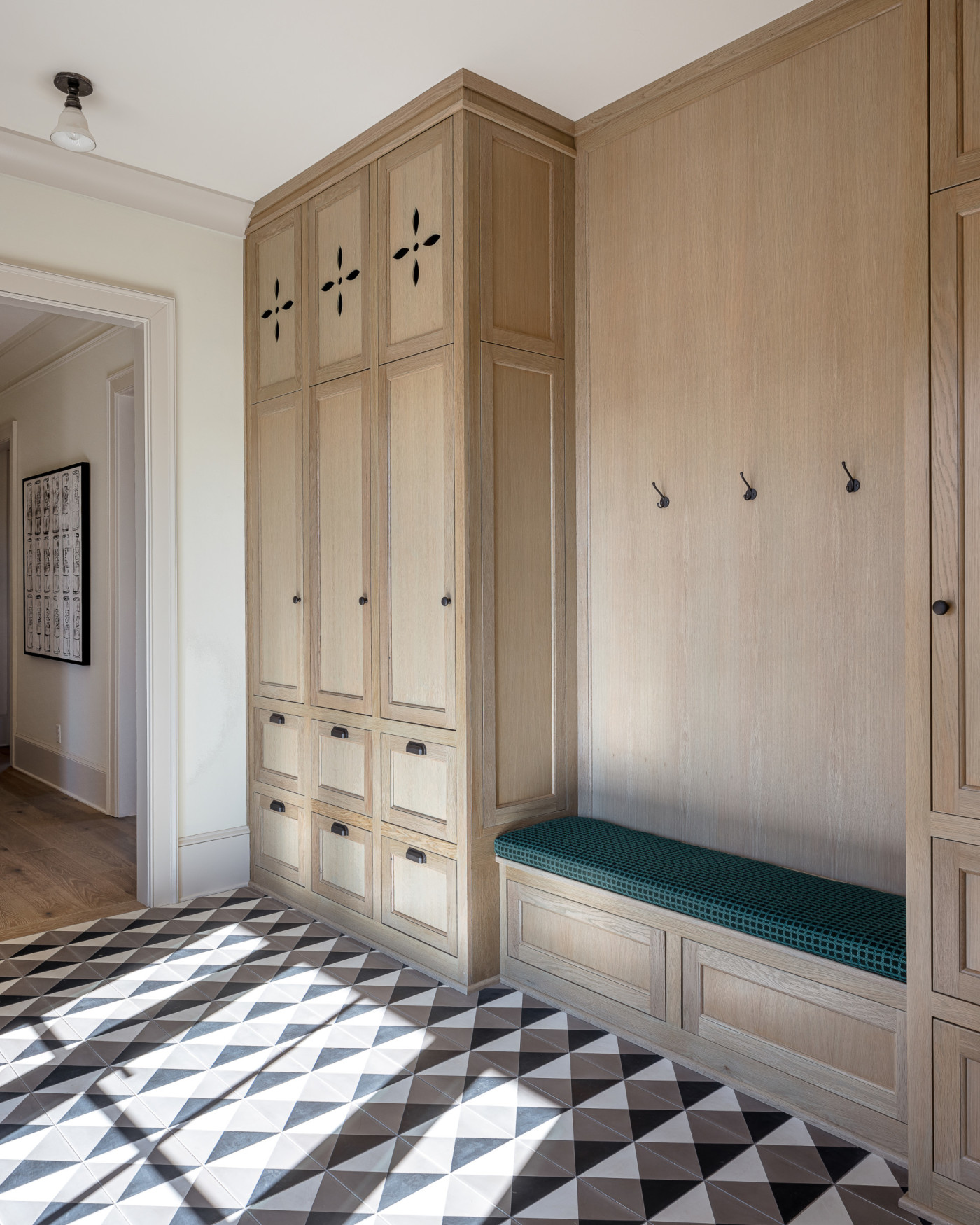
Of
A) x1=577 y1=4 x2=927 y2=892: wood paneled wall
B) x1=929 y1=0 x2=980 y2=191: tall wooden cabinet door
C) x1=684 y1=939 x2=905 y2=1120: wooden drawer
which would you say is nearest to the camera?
x1=929 y1=0 x2=980 y2=191: tall wooden cabinet door

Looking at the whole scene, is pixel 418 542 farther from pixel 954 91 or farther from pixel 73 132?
pixel 954 91

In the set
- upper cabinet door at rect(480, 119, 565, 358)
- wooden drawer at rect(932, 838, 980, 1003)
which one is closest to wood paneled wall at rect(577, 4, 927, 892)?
upper cabinet door at rect(480, 119, 565, 358)

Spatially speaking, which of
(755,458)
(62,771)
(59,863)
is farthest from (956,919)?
(62,771)

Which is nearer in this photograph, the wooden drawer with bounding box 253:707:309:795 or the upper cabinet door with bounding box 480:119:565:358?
the upper cabinet door with bounding box 480:119:565:358

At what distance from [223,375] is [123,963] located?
245 centimetres

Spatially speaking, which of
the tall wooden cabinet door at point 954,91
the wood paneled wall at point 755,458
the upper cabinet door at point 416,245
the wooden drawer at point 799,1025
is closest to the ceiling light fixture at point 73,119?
the upper cabinet door at point 416,245

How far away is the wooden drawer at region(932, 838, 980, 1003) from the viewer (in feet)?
6.05

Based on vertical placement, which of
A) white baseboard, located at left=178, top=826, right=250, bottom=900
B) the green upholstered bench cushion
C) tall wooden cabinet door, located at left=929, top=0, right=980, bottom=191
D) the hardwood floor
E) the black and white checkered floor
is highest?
tall wooden cabinet door, located at left=929, top=0, right=980, bottom=191

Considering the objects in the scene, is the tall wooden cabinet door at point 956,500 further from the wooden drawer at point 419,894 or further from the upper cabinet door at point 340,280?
the upper cabinet door at point 340,280

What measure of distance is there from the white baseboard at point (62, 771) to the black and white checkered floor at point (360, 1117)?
241 centimetres

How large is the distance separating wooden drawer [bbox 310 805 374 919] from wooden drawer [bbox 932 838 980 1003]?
2037mm

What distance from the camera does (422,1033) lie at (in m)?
2.69

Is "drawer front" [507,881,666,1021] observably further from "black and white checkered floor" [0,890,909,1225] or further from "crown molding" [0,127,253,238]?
"crown molding" [0,127,253,238]

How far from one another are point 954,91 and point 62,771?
5.90 metres
